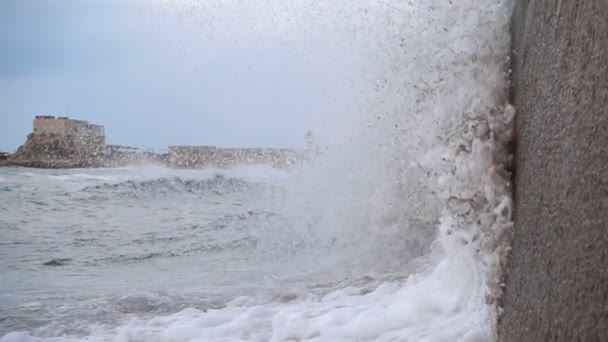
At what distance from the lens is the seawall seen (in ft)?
3.62

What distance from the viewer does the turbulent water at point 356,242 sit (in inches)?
81.7

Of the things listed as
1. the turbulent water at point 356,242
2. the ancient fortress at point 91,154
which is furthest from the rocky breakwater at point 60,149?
the turbulent water at point 356,242

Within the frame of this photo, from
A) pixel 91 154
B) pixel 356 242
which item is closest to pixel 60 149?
pixel 91 154

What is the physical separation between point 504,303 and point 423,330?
678mm

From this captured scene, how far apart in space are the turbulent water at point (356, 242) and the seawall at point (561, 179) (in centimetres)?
23

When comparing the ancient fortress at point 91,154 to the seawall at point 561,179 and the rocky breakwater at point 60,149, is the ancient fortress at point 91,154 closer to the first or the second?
the rocky breakwater at point 60,149

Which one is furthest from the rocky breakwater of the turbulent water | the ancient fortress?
the turbulent water

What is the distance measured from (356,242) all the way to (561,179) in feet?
15.9

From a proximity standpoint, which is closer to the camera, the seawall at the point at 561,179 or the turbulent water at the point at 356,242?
the seawall at the point at 561,179

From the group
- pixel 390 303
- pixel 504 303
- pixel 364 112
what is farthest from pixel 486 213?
pixel 364 112

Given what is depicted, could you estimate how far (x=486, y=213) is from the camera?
1940 mm

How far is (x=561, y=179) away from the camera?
1.31 metres

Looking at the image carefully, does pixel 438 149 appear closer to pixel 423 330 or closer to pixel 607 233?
pixel 423 330

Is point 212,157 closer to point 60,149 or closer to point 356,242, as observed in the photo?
point 60,149
